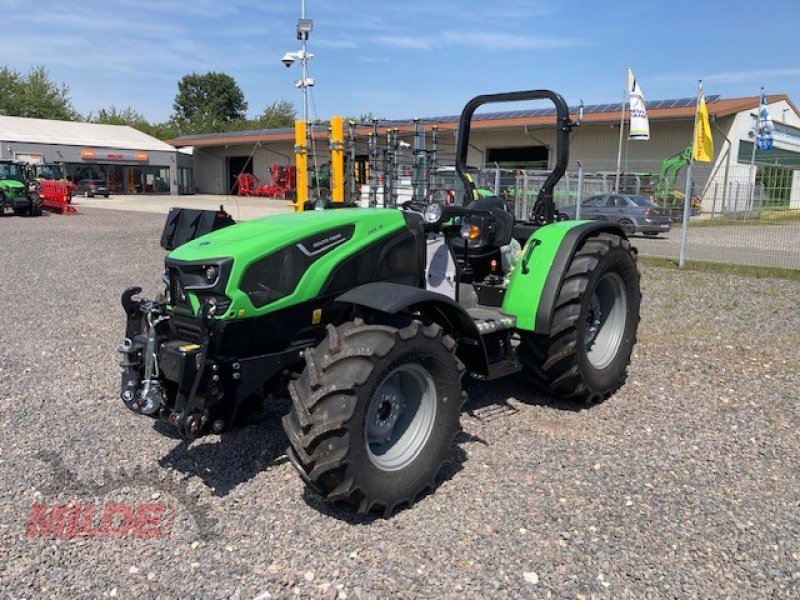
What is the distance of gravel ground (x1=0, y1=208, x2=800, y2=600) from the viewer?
9.08 ft

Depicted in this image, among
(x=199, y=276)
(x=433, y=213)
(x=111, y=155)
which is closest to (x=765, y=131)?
(x=433, y=213)

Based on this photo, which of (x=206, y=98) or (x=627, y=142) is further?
(x=206, y=98)

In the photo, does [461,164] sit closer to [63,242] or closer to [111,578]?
[111,578]

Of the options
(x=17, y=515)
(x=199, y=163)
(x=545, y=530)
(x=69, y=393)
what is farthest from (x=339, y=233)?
(x=199, y=163)

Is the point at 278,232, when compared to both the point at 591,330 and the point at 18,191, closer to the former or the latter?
the point at 591,330

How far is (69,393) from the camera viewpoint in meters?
4.94

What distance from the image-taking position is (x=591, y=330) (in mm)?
5004

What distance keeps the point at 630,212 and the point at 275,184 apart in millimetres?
31768

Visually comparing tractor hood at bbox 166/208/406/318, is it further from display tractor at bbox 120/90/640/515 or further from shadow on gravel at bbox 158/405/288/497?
shadow on gravel at bbox 158/405/288/497

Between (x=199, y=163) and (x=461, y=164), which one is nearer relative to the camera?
(x=461, y=164)

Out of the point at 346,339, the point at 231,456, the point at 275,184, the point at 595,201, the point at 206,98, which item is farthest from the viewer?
the point at 206,98

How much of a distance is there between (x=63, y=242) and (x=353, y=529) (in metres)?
15.0

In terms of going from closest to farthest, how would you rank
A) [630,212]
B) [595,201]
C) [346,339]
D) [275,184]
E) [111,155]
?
[346,339], [630,212], [595,201], [111,155], [275,184]

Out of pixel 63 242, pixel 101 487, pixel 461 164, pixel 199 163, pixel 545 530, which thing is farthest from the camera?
pixel 199 163
